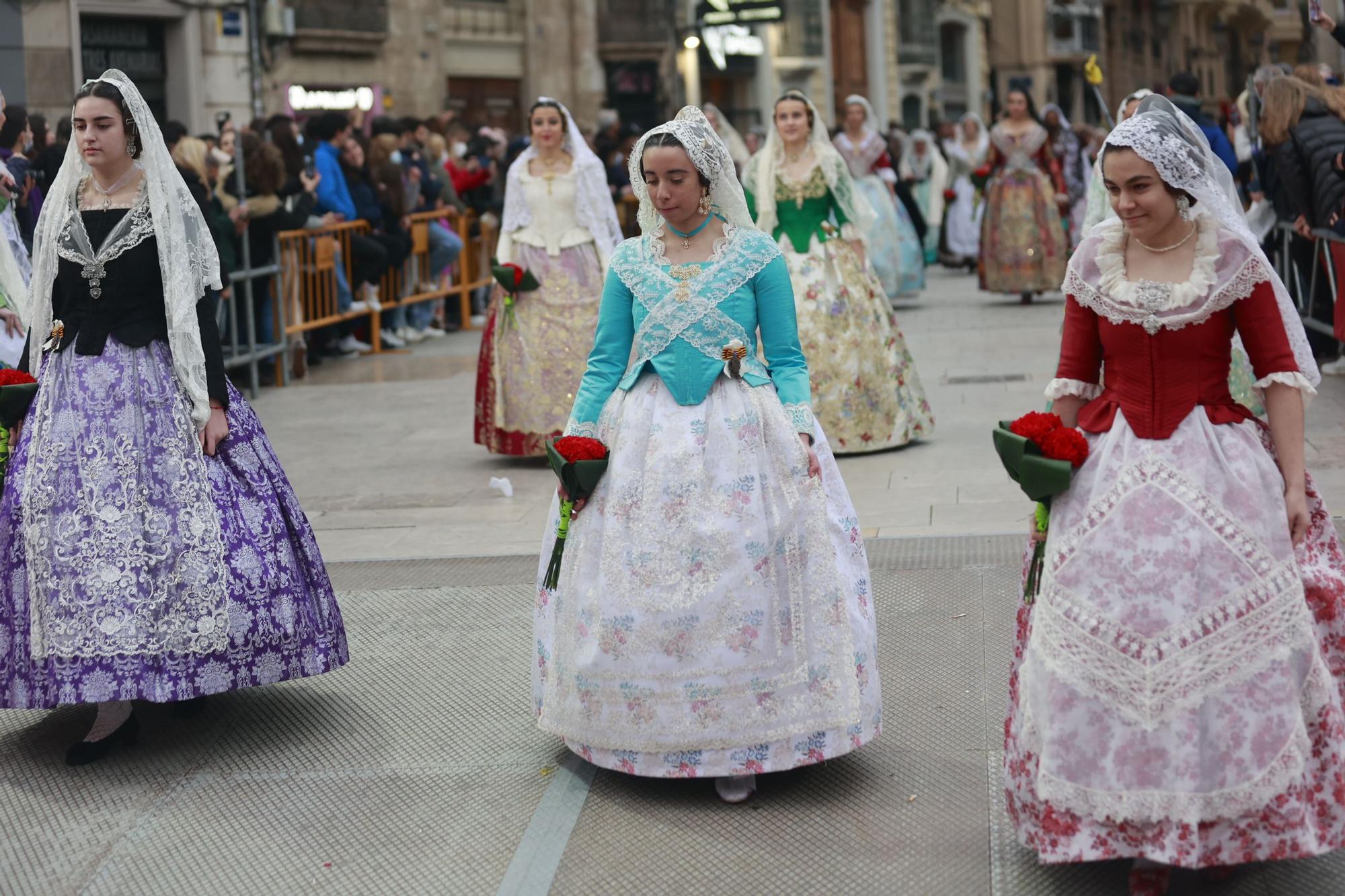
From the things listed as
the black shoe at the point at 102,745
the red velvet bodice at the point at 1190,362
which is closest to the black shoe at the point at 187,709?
the black shoe at the point at 102,745

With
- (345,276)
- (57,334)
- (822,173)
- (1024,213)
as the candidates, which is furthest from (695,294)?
(1024,213)

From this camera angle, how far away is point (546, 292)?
9469mm

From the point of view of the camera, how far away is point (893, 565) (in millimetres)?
6719

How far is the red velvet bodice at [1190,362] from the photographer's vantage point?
378cm

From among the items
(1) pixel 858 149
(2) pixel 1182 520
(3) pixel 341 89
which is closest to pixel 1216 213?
(2) pixel 1182 520

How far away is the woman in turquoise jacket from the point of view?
173 inches

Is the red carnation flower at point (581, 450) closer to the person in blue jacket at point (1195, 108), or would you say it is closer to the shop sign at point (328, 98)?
the person in blue jacket at point (1195, 108)

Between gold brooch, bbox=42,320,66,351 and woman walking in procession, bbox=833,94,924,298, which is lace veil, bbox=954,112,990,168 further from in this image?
gold brooch, bbox=42,320,66,351

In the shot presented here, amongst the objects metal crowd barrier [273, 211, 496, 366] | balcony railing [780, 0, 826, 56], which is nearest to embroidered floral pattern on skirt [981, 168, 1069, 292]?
metal crowd barrier [273, 211, 496, 366]

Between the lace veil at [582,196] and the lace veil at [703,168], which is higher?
the lace veil at [582,196]

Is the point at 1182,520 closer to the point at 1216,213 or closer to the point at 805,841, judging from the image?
the point at 1216,213

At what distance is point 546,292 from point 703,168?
16.3 ft

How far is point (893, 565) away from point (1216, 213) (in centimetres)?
308

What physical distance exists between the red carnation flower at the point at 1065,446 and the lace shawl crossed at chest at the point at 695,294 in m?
1.02
